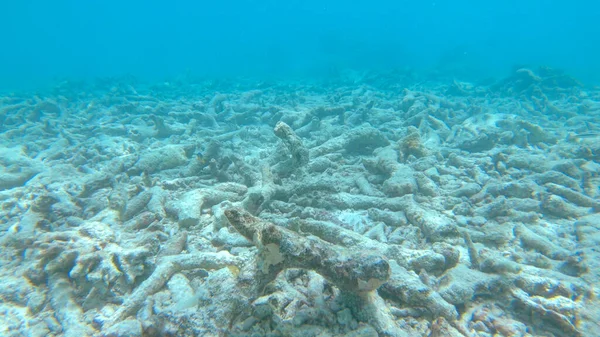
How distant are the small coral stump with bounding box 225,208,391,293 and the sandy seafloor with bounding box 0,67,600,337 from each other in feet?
0.04

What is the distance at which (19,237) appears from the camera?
4.09 meters

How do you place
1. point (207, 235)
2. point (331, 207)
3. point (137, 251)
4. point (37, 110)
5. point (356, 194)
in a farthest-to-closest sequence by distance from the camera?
point (37, 110) → point (356, 194) → point (331, 207) → point (207, 235) → point (137, 251)

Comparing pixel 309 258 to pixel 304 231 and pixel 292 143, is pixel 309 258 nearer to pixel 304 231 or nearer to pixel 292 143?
pixel 304 231

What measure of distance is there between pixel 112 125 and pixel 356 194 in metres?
10.5

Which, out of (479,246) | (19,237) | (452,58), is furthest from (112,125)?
A: (452,58)

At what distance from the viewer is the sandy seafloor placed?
8.50 ft

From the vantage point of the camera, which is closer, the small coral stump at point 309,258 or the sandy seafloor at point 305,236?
the small coral stump at point 309,258

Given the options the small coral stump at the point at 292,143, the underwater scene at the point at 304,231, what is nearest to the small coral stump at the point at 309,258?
the underwater scene at the point at 304,231

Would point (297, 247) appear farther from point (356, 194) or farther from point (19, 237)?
point (19, 237)

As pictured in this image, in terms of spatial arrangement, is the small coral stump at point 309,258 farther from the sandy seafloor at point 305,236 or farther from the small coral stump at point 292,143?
the small coral stump at point 292,143

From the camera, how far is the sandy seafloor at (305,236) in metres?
2.59

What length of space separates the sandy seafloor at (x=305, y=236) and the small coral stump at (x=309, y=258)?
13 millimetres

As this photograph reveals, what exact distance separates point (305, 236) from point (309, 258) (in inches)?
44.3

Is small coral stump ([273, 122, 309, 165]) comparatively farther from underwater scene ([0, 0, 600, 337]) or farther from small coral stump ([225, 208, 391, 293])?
small coral stump ([225, 208, 391, 293])
